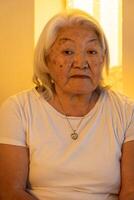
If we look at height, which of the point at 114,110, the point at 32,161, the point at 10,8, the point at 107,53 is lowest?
the point at 32,161

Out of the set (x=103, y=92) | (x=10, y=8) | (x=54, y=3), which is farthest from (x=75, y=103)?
(x=54, y=3)

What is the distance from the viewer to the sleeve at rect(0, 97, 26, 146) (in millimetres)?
1380

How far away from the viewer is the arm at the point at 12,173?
1.35 meters

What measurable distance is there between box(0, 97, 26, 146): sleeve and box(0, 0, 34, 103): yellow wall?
51 cm

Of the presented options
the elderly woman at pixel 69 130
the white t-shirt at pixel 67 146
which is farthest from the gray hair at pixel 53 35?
the white t-shirt at pixel 67 146

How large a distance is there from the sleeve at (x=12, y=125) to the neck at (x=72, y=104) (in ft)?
0.52

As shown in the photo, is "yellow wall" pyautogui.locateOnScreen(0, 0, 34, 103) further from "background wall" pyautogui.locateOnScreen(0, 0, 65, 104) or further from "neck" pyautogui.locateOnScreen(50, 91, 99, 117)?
"neck" pyautogui.locateOnScreen(50, 91, 99, 117)

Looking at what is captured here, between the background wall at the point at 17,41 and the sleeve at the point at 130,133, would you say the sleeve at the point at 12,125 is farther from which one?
the background wall at the point at 17,41

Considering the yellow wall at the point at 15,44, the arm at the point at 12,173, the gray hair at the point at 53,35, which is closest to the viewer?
the arm at the point at 12,173

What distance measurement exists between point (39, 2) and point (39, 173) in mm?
1000

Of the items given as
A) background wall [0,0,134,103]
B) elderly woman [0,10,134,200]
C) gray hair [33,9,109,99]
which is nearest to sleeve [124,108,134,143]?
elderly woman [0,10,134,200]

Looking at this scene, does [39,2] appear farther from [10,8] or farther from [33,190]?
[33,190]

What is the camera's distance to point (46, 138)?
140cm

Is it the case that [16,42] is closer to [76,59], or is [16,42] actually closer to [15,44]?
[15,44]
